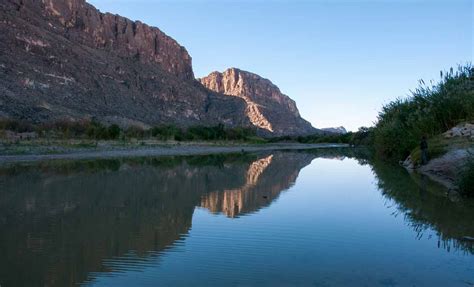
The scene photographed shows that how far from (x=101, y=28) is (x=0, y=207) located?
159m

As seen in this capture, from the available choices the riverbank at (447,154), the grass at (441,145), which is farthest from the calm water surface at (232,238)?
the grass at (441,145)

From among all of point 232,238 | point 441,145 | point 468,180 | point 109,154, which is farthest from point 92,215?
point 109,154

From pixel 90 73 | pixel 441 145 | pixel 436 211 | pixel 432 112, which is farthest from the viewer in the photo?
pixel 90 73

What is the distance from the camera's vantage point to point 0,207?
40.1 feet

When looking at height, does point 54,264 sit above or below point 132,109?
below

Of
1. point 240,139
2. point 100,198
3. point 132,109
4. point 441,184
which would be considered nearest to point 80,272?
point 100,198

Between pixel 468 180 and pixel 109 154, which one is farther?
pixel 109 154

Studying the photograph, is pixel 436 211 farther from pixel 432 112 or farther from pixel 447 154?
pixel 432 112

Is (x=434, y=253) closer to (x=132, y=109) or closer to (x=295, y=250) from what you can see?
(x=295, y=250)

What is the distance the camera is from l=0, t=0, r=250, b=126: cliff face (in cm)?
8531

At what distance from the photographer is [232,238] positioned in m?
8.89

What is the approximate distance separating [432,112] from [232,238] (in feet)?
68.4

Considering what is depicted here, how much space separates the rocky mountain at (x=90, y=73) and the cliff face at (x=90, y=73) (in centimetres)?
21

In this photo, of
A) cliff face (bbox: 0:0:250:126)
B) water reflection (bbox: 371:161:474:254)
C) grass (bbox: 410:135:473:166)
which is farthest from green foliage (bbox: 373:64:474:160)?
cliff face (bbox: 0:0:250:126)
